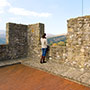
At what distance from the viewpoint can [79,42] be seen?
4066mm

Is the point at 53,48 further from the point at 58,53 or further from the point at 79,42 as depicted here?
the point at 79,42

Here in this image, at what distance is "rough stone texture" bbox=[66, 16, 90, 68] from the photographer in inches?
152

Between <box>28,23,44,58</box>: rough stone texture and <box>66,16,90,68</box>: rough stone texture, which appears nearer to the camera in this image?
<box>66,16,90,68</box>: rough stone texture

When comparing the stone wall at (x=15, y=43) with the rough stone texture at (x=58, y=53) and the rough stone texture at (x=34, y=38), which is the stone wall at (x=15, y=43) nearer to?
the rough stone texture at (x=34, y=38)

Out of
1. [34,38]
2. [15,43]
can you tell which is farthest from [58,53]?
[15,43]

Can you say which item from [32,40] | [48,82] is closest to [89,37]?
[48,82]

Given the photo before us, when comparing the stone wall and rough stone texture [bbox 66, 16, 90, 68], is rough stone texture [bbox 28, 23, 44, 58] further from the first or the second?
rough stone texture [bbox 66, 16, 90, 68]

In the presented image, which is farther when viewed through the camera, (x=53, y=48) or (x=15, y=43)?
(x=15, y=43)

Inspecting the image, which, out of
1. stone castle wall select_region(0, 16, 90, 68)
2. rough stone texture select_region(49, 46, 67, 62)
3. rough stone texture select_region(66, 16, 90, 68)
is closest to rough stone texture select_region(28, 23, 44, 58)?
stone castle wall select_region(0, 16, 90, 68)

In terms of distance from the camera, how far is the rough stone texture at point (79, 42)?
387 centimetres

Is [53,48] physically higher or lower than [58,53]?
higher

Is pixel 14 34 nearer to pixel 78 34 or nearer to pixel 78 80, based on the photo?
pixel 78 34

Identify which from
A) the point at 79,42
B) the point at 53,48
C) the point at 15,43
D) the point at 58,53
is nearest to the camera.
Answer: the point at 79,42

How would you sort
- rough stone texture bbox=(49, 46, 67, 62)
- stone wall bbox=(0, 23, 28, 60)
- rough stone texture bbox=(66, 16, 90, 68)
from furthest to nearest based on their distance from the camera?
1. stone wall bbox=(0, 23, 28, 60)
2. rough stone texture bbox=(49, 46, 67, 62)
3. rough stone texture bbox=(66, 16, 90, 68)
